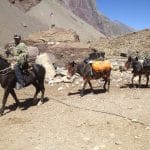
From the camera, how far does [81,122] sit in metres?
11.3


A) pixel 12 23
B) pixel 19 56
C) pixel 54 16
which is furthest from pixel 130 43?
pixel 54 16

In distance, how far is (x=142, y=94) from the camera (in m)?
15.0

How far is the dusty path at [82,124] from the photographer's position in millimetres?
9727

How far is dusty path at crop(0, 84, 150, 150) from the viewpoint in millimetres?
9727

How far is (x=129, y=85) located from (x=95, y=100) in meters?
3.62

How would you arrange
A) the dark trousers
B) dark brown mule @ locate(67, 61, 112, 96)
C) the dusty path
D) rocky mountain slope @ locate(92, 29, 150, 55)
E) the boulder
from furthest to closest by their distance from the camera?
1. rocky mountain slope @ locate(92, 29, 150, 55)
2. the boulder
3. dark brown mule @ locate(67, 61, 112, 96)
4. the dark trousers
5. the dusty path

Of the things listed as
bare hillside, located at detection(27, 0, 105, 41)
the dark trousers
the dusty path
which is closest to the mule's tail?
the dark trousers

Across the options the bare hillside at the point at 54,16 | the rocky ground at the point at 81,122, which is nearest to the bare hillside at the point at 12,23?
the bare hillside at the point at 54,16

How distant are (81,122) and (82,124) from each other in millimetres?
177

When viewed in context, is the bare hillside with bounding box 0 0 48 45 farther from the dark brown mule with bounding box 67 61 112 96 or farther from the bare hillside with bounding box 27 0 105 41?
the dark brown mule with bounding box 67 61 112 96

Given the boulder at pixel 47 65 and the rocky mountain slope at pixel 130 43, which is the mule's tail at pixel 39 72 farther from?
the rocky mountain slope at pixel 130 43

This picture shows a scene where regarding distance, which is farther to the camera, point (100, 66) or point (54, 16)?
point (54, 16)

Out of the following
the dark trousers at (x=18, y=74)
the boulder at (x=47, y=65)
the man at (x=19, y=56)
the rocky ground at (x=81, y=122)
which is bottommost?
the rocky ground at (x=81, y=122)

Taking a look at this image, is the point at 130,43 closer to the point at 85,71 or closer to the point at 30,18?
the point at 30,18
